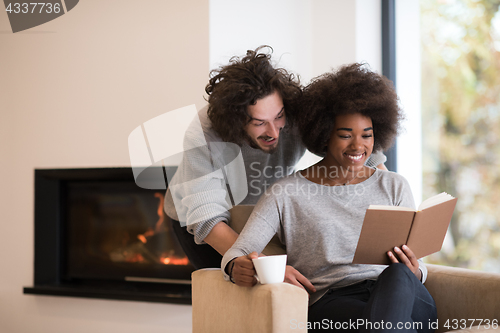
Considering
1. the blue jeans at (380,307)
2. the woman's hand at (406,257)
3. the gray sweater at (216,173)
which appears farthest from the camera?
the gray sweater at (216,173)

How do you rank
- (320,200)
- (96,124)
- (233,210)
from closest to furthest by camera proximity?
(320,200), (233,210), (96,124)

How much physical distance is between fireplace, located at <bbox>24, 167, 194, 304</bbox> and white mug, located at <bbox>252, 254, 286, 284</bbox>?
158 centimetres

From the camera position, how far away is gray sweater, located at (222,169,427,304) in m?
1.41

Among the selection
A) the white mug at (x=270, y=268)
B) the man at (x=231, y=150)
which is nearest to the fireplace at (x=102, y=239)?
the man at (x=231, y=150)

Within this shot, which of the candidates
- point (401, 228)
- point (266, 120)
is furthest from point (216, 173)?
point (401, 228)

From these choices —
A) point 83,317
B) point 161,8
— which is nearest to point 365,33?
point 161,8

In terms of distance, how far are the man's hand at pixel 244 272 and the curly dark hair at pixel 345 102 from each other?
552mm

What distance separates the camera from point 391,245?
1.30 m

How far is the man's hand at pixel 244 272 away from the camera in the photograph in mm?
1195

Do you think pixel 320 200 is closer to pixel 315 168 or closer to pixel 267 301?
pixel 315 168

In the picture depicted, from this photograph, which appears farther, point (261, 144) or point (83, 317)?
point (83, 317)

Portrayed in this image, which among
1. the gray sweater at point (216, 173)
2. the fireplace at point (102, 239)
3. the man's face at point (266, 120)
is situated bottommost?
the fireplace at point (102, 239)

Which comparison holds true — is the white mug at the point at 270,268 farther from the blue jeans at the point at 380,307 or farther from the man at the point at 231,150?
the man at the point at 231,150

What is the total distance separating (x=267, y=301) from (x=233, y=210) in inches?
24.0
